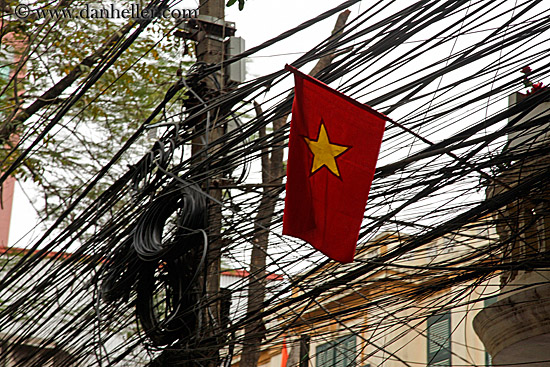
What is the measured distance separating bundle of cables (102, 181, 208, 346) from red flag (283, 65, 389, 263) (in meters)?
1.22

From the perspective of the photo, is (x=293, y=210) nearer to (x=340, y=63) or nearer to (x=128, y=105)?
(x=340, y=63)

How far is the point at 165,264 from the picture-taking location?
5.30 meters

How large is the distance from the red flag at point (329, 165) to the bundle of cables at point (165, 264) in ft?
3.99

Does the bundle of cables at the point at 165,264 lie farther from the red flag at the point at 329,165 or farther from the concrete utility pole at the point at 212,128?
the red flag at the point at 329,165

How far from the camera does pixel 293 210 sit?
3.84m

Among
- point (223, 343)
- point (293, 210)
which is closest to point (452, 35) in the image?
point (293, 210)

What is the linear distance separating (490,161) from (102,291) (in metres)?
3.07

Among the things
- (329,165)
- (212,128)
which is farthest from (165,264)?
(329,165)

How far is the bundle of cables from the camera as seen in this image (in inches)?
196

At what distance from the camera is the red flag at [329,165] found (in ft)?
11.9

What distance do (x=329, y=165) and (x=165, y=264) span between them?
2017 millimetres

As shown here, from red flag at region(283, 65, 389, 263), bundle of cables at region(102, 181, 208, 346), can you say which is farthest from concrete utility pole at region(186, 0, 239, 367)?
red flag at region(283, 65, 389, 263)

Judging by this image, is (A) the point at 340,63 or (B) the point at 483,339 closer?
(A) the point at 340,63

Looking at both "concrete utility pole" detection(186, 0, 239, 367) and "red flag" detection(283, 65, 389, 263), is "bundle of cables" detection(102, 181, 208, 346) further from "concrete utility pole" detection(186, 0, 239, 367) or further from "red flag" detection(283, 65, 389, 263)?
"red flag" detection(283, 65, 389, 263)
